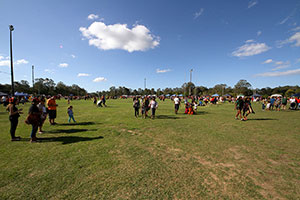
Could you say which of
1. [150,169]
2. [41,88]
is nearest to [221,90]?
[150,169]

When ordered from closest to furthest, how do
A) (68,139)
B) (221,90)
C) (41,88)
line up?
(68,139) < (41,88) < (221,90)

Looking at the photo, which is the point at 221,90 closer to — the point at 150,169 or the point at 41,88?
the point at 150,169

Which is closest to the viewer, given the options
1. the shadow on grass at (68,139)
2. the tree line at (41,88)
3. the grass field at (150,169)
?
the grass field at (150,169)

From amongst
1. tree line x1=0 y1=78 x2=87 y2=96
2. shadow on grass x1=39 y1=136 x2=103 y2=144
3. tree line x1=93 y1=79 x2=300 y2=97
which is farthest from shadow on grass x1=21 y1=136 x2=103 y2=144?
tree line x1=0 y1=78 x2=87 y2=96

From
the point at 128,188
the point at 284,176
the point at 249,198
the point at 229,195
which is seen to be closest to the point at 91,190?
the point at 128,188

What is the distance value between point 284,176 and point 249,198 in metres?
1.56

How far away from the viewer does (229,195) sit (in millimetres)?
2455

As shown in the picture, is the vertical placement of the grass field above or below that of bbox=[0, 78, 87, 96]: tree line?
below

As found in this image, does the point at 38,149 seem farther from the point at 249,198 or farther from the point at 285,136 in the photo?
the point at 285,136

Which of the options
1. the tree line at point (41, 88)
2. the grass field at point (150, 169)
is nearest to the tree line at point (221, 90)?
the tree line at point (41, 88)

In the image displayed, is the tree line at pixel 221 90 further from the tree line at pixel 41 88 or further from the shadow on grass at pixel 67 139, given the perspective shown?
the shadow on grass at pixel 67 139

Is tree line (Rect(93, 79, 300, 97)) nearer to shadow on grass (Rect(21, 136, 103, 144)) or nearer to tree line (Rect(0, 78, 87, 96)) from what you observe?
tree line (Rect(0, 78, 87, 96))

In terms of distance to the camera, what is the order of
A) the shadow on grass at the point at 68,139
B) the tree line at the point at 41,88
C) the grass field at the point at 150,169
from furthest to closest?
the tree line at the point at 41,88 → the shadow on grass at the point at 68,139 → the grass field at the point at 150,169

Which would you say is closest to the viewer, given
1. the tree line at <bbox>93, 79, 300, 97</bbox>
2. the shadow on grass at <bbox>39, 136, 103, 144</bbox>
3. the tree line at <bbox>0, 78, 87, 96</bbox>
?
the shadow on grass at <bbox>39, 136, 103, 144</bbox>
